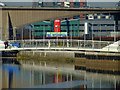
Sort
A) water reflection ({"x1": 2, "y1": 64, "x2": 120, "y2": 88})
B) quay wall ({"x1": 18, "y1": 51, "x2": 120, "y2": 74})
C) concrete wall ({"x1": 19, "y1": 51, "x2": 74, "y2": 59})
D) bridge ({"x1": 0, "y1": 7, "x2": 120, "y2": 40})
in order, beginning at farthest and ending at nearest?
1. bridge ({"x1": 0, "y1": 7, "x2": 120, "y2": 40})
2. concrete wall ({"x1": 19, "y1": 51, "x2": 74, "y2": 59})
3. quay wall ({"x1": 18, "y1": 51, "x2": 120, "y2": 74})
4. water reflection ({"x1": 2, "y1": 64, "x2": 120, "y2": 88})

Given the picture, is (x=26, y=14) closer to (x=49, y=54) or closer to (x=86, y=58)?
(x=49, y=54)

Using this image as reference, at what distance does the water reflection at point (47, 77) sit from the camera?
6888 cm

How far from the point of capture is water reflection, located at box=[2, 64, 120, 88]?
226ft

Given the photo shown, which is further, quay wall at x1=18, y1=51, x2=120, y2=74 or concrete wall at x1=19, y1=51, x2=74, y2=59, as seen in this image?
concrete wall at x1=19, y1=51, x2=74, y2=59

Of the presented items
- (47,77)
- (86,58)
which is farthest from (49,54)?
(47,77)

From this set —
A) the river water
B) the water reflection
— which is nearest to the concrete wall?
the river water

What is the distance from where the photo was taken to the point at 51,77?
250ft

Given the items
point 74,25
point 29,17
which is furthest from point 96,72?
point 74,25

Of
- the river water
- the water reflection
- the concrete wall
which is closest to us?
the river water

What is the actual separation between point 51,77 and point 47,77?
25.8 inches

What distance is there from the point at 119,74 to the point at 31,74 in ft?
49.0

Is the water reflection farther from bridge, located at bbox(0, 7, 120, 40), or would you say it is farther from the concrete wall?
bridge, located at bbox(0, 7, 120, 40)

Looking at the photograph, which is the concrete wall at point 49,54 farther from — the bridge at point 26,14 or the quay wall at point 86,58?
the bridge at point 26,14

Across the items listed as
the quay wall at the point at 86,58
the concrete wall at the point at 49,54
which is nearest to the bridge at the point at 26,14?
the quay wall at the point at 86,58
